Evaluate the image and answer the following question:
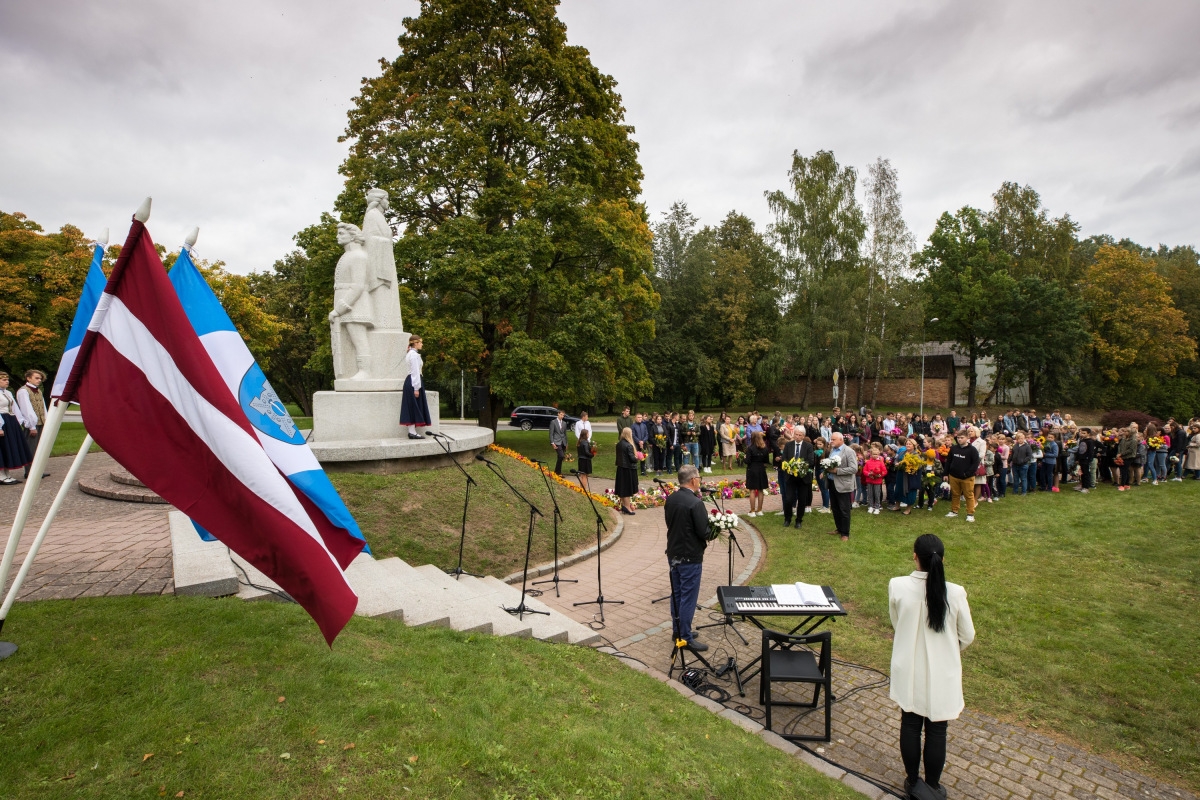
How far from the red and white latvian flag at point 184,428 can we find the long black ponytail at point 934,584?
12.7ft

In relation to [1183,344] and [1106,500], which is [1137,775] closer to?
[1106,500]

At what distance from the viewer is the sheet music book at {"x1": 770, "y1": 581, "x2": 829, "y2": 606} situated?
551 cm

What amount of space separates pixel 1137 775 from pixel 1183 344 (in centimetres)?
5058

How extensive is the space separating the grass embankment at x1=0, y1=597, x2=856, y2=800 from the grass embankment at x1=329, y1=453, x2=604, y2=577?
134 inches

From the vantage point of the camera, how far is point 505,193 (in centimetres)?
2075

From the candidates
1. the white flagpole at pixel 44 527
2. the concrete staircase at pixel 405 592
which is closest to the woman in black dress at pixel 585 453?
the concrete staircase at pixel 405 592


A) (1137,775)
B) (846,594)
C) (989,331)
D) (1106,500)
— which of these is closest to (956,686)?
(1137,775)

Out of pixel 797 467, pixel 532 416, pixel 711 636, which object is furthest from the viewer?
pixel 532 416

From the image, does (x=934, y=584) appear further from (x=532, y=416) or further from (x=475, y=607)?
(x=532, y=416)

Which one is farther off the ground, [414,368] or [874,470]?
[414,368]

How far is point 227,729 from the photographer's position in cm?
336

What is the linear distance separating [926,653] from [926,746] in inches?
26.4

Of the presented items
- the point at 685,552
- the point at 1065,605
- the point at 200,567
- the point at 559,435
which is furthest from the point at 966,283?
the point at 200,567

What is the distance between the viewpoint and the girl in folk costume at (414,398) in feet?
35.4
